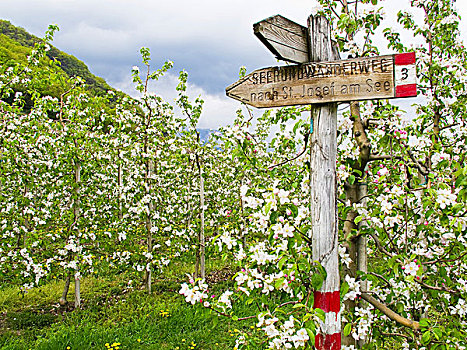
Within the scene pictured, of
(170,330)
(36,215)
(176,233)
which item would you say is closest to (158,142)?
(176,233)

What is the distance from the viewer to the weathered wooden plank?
181 centimetres

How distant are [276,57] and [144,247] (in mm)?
4893

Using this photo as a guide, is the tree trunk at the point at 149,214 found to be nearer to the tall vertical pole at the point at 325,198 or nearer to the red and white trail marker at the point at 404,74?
the tall vertical pole at the point at 325,198

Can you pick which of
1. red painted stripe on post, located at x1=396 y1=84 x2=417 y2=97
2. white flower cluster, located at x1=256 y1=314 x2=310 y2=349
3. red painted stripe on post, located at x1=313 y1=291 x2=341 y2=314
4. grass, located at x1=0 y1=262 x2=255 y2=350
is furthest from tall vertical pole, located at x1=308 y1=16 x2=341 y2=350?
grass, located at x1=0 y1=262 x2=255 y2=350

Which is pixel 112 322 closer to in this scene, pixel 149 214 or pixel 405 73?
pixel 149 214

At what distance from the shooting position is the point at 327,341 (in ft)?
6.17

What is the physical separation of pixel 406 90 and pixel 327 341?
148 cm

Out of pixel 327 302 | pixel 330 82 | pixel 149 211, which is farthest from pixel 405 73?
pixel 149 211

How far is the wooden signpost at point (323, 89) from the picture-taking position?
6.04 ft

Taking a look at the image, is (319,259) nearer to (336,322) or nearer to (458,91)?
(336,322)

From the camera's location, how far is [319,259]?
6.35ft

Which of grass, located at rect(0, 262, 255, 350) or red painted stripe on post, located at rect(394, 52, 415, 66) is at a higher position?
red painted stripe on post, located at rect(394, 52, 415, 66)

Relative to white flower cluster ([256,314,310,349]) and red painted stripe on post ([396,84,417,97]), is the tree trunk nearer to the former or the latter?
white flower cluster ([256,314,310,349])

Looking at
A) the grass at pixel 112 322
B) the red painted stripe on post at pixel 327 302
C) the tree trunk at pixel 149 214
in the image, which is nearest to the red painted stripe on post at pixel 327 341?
the red painted stripe on post at pixel 327 302
